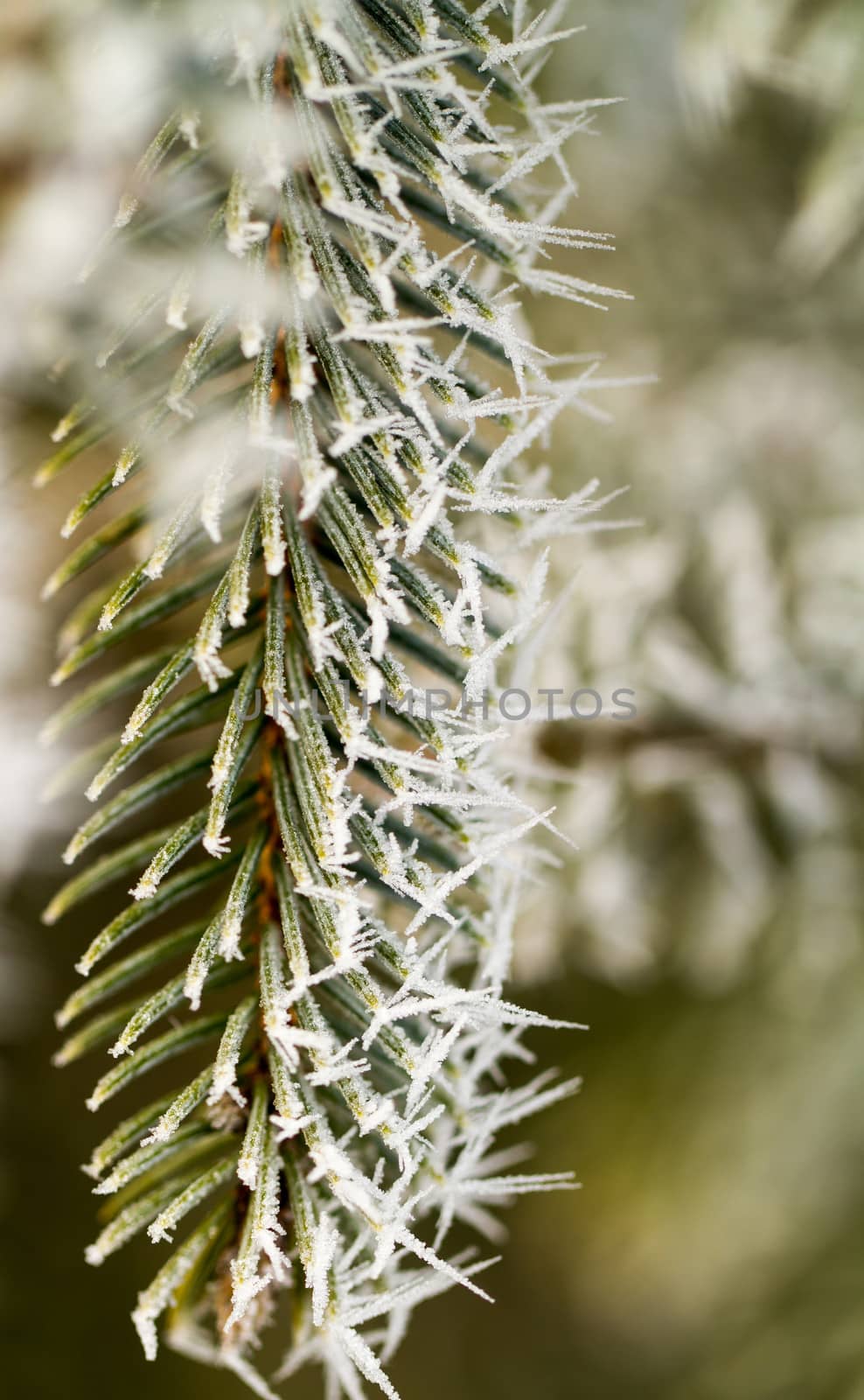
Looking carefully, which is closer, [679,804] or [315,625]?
[315,625]

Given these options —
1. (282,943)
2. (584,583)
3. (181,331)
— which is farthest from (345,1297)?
(584,583)

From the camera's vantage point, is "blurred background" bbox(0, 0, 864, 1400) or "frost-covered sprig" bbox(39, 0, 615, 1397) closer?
"frost-covered sprig" bbox(39, 0, 615, 1397)

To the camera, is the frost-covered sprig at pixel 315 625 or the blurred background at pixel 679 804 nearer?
the frost-covered sprig at pixel 315 625
